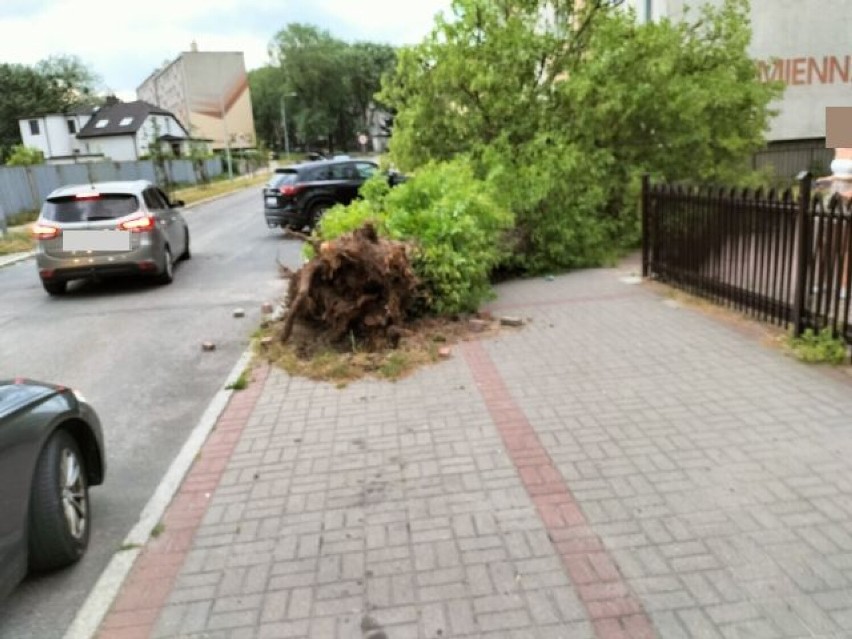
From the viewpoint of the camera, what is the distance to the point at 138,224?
35.4 ft

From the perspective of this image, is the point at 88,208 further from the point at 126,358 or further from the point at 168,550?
the point at 168,550

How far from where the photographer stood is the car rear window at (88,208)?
10.6 metres

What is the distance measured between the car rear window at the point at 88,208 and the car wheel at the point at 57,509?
7.94m

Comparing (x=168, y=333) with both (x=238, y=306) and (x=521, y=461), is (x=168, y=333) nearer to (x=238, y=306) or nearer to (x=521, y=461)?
(x=238, y=306)

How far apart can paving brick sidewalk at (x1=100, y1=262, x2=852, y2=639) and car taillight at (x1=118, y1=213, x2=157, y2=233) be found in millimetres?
5921

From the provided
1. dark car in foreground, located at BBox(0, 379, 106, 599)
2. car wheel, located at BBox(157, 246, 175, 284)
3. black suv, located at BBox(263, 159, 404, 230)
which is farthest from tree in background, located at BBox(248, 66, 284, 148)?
dark car in foreground, located at BBox(0, 379, 106, 599)

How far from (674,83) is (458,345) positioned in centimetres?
636

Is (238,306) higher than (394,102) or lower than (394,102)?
lower

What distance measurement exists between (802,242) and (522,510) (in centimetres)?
391

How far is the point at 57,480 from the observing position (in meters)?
3.36

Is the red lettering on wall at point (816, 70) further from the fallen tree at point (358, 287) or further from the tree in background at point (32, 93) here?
the tree in background at point (32, 93)

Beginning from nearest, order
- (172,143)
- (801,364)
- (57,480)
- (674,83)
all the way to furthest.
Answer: (57,480) < (801,364) < (674,83) < (172,143)

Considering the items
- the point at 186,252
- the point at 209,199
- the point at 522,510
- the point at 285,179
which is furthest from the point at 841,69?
the point at 209,199

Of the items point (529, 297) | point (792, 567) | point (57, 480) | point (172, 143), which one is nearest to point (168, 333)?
point (529, 297)
